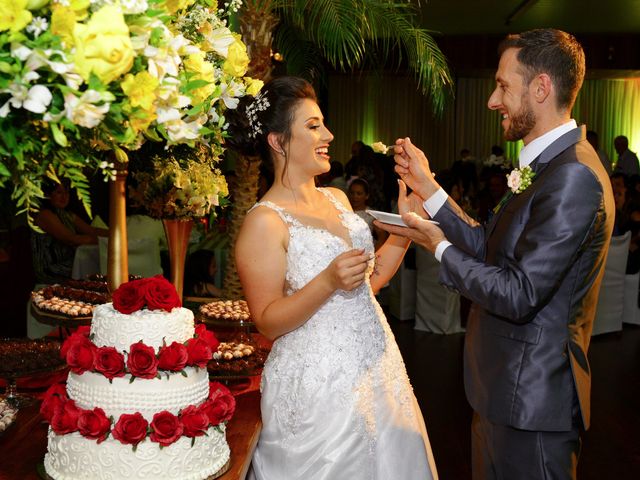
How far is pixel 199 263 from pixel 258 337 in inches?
77.1

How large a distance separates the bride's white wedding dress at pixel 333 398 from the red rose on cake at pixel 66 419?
→ 0.79 m

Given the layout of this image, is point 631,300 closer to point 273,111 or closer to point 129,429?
point 273,111

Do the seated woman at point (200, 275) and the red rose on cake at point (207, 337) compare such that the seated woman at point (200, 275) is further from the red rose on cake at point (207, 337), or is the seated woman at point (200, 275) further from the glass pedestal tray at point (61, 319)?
the red rose on cake at point (207, 337)

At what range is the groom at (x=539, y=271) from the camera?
2.22m

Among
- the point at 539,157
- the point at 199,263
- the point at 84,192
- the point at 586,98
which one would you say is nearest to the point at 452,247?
the point at 539,157

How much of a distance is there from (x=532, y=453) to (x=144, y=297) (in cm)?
130

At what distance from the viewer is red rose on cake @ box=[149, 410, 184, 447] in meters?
1.85

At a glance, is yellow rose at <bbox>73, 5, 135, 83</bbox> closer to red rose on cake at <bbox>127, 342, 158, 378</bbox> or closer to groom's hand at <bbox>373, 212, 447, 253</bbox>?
red rose on cake at <bbox>127, 342, 158, 378</bbox>

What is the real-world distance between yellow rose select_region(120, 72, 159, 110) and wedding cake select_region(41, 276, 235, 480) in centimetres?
78

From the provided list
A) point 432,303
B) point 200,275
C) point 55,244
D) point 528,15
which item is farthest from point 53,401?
point 528,15

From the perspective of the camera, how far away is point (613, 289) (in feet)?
25.3

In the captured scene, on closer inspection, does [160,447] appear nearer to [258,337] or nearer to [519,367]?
[519,367]

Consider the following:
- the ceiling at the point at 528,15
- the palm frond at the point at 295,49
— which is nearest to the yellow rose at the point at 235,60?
the palm frond at the point at 295,49

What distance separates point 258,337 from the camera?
12.1 feet
